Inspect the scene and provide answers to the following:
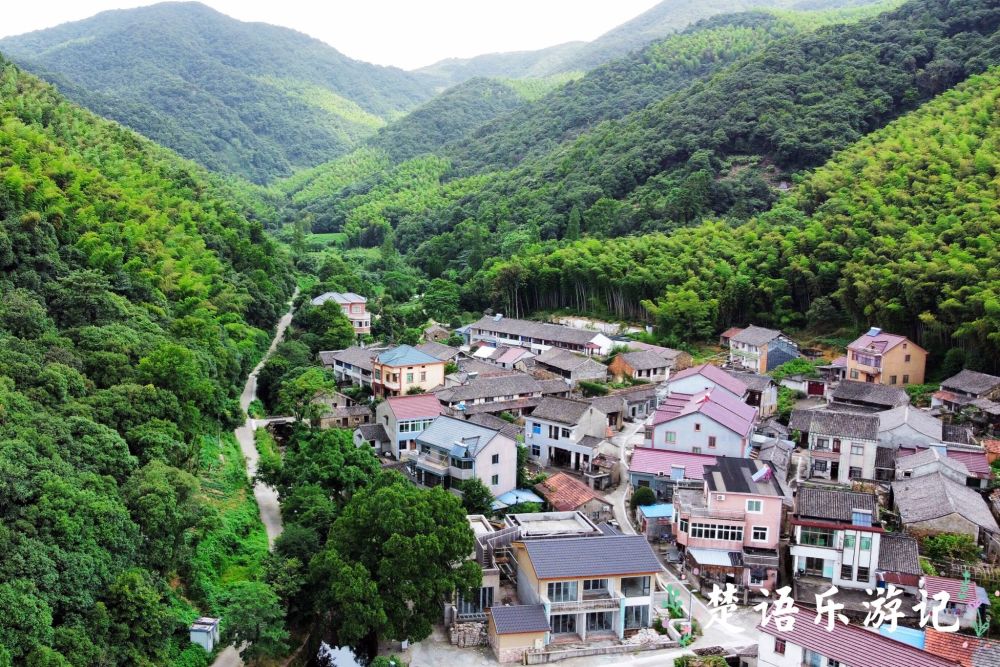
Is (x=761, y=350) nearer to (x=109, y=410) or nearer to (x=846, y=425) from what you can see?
(x=846, y=425)

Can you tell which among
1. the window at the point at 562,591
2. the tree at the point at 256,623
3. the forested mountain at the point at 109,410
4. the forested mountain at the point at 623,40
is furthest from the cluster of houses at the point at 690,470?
the forested mountain at the point at 623,40

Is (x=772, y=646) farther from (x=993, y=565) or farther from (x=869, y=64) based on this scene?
(x=869, y=64)

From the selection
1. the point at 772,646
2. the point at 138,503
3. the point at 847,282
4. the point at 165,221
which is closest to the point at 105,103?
the point at 165,221

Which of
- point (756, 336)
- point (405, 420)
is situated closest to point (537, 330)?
point (756, 336)

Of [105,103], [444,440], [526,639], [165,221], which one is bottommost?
[526,639]

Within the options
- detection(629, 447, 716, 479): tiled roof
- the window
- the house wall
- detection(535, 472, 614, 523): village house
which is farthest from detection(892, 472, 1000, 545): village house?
the window

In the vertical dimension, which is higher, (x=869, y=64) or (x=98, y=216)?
(x=869, y=64)

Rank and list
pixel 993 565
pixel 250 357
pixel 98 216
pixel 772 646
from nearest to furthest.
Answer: pixel 772 646 < pixel 993 565 < pixel 98 216 < pixel 250 357
